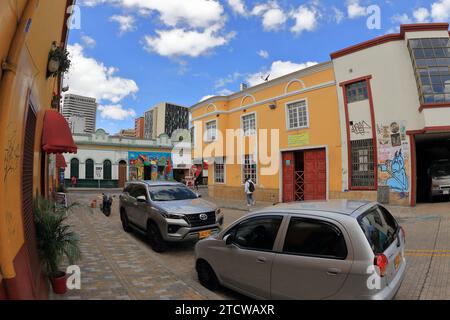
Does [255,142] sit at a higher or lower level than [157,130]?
lower

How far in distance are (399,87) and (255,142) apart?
27.7ft

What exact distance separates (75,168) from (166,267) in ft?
103

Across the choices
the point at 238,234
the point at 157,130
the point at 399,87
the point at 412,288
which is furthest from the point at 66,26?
the point at 157,130

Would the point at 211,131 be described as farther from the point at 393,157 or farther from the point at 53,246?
the point at 53,246

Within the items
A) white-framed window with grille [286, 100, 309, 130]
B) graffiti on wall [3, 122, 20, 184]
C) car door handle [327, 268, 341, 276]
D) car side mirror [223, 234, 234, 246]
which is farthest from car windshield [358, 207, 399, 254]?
white-framed window with grille [286, 100, 309, 130]

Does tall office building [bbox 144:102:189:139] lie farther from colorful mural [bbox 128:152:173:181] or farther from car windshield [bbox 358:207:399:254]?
car windshield [bbox 358:207:399:254]

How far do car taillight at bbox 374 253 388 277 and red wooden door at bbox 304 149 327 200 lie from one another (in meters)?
12.0

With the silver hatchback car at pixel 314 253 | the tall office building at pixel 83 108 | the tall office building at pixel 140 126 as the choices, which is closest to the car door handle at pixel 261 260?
the silver hatchback car at pixel 314 253

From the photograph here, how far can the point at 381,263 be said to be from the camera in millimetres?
2926

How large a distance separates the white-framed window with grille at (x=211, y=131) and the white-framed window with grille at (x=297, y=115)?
6.25 metres

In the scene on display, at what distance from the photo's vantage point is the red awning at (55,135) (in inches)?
261

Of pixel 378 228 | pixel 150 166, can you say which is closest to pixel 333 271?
pixel 378 228

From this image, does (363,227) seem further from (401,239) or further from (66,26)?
(66,26)
